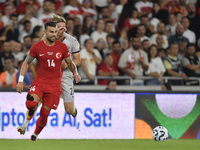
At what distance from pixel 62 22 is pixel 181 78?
4623 millimetres

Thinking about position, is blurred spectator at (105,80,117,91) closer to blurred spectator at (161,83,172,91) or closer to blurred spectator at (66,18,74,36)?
blurred spectator at (161,83,172,91)

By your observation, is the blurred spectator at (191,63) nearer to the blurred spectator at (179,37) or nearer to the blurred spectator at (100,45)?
the blurred spectator at (179,37)

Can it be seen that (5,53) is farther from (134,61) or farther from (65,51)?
(65,51)

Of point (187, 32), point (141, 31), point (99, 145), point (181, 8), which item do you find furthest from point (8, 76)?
point (181, 8)

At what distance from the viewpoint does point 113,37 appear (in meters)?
10.9

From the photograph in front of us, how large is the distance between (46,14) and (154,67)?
138 inches

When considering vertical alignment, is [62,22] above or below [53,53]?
above

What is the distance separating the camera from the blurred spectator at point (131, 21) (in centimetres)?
1170

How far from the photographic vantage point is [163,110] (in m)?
9.39

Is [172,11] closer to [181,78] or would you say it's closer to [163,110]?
[181,78]

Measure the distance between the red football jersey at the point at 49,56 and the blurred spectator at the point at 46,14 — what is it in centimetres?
427

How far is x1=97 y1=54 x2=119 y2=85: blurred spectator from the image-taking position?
1032 cm

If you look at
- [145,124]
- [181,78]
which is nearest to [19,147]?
[145,124]

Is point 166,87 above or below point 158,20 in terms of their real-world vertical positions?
below
